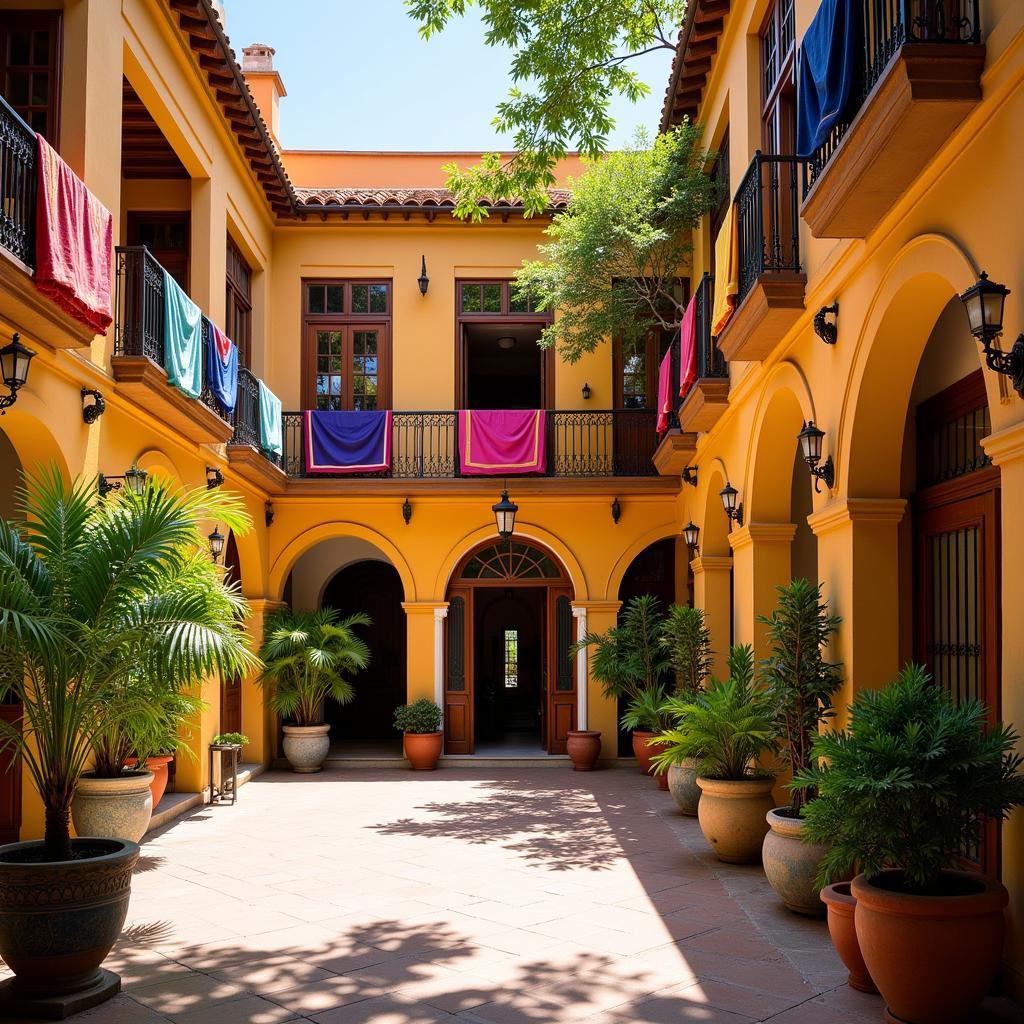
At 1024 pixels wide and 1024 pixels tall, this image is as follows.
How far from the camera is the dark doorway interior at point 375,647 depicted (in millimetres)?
20594

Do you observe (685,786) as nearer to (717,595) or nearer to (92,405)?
(717,595)

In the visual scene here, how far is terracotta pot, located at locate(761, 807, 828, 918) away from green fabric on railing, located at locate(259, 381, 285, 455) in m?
9.70

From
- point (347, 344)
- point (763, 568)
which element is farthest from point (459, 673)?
point (763, 568)

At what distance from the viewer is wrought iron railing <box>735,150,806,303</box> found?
8.20 metres

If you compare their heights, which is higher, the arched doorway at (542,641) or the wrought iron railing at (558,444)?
the wrought iron railing at (558,444)

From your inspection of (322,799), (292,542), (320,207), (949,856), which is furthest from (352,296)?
(949,856)

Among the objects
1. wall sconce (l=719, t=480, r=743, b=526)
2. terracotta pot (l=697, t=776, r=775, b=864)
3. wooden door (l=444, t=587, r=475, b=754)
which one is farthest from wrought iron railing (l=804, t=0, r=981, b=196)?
wooden door (l=444, t=587, r=475, b=754)

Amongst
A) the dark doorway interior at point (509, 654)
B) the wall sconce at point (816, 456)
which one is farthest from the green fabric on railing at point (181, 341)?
the dark doorway interior at point (509, 654)

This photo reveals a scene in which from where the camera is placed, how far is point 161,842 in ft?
34.0

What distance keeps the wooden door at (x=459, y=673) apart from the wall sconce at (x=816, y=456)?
999 cm

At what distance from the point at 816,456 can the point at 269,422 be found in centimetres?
944

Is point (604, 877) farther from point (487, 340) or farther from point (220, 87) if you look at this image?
point (487, 340)

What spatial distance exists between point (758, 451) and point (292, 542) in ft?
29.8

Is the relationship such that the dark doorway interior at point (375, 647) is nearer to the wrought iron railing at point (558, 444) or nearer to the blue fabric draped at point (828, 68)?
the wrought iron railing at point (558, 444)
